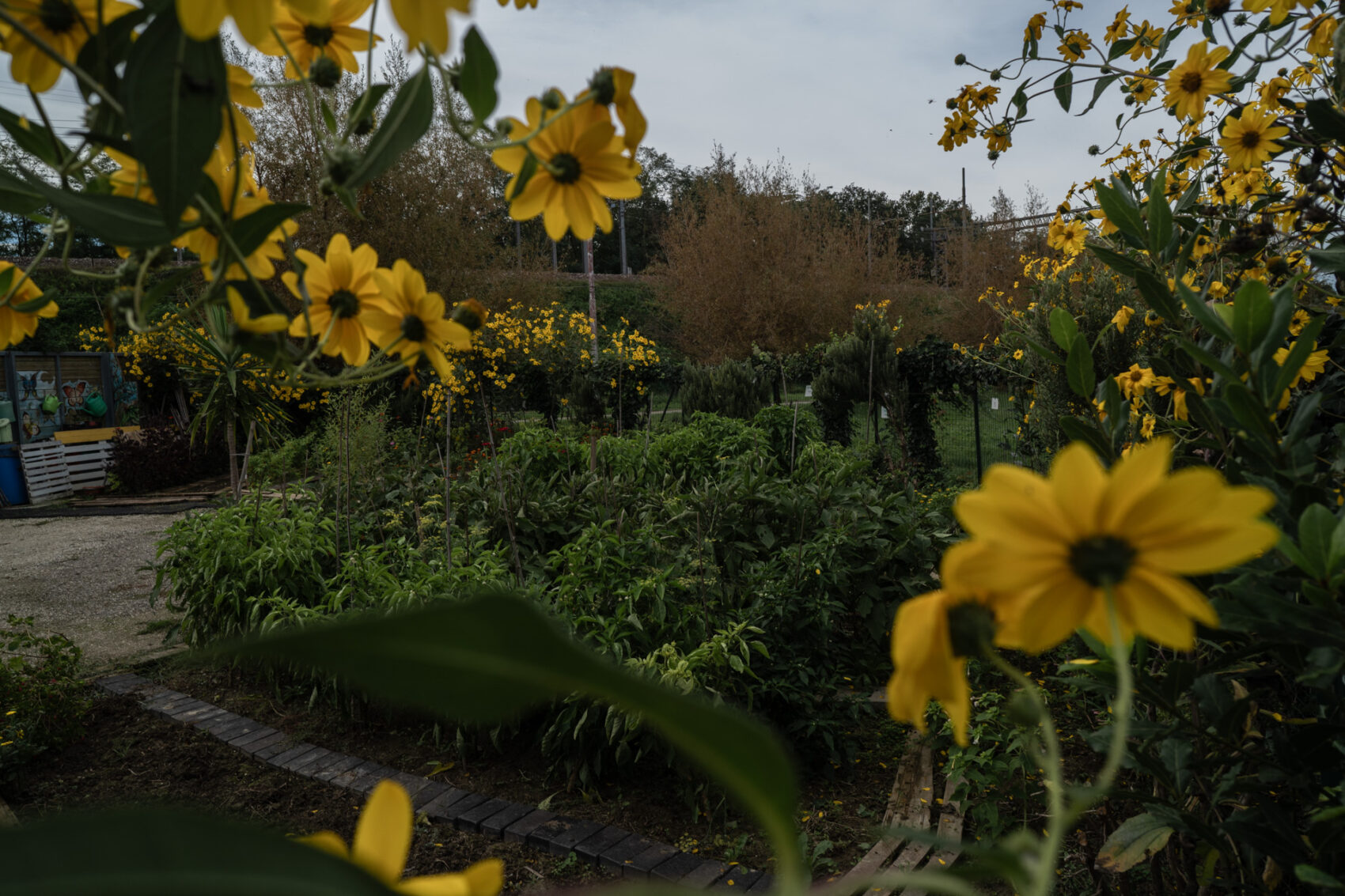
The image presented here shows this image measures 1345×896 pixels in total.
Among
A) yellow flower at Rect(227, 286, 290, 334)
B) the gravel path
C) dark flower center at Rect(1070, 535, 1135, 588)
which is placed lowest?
the gravel path

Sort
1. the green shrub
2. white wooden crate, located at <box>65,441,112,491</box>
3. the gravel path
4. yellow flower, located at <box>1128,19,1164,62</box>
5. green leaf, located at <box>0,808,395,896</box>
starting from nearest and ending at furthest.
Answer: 1. green leaf, located at <box>0,808,395,896</box>
2. yellow flower, located at <box>1128,19,1164,62</box>
3. the green shrub
4. the gravel path
5. white wooden crate, located at <box>65,441,112,491</box>

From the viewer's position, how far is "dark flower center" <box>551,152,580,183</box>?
1.67 feet

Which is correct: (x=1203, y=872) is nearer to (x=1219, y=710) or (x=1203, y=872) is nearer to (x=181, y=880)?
(x=1219, y=710)

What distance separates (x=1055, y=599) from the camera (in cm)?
29

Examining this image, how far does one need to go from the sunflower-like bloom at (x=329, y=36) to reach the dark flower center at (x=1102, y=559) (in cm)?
51

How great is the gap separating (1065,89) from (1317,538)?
178 cm

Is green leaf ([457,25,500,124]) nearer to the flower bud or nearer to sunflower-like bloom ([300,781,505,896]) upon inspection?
the flower bud

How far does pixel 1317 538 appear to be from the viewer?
515mm

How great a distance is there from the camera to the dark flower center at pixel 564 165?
509 millimetres

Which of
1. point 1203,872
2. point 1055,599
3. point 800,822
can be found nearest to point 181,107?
point 1055,599

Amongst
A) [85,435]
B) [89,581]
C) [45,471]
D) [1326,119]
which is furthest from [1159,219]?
[85,435]

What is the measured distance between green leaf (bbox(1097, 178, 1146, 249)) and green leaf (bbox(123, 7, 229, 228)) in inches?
33.4

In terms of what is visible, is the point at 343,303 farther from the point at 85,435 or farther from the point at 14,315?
the point at 85,435

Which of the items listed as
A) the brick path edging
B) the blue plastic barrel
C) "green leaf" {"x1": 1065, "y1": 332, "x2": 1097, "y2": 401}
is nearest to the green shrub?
the brick path edging
